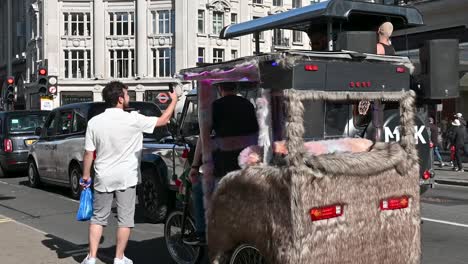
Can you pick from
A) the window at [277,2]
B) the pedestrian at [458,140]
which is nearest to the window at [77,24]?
the window at [277,2]

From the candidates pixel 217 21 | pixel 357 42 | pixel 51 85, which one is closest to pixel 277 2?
pixel 217 21

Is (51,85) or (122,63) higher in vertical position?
(122,63)

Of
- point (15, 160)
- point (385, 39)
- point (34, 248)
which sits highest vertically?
point (385, 39)

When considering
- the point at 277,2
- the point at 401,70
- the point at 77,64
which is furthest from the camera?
the point at 277,2

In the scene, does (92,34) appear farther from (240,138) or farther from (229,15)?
(240,138)

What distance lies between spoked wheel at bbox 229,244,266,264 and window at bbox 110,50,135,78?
183 ft

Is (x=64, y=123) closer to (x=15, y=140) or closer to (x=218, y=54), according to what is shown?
(x=15, y=140)

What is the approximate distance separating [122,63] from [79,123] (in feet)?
162

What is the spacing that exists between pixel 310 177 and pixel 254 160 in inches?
27.6

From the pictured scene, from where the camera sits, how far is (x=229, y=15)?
60.9 meters

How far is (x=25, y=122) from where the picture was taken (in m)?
16.4

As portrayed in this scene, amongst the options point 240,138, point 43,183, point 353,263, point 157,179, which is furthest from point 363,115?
point 43,183

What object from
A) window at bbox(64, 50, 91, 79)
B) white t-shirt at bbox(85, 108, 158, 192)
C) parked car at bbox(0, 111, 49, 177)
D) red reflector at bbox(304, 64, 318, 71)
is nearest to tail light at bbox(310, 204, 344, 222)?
red reflector at bbox(304, 64, 318, 71)

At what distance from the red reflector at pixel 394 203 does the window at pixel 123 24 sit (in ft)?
189
